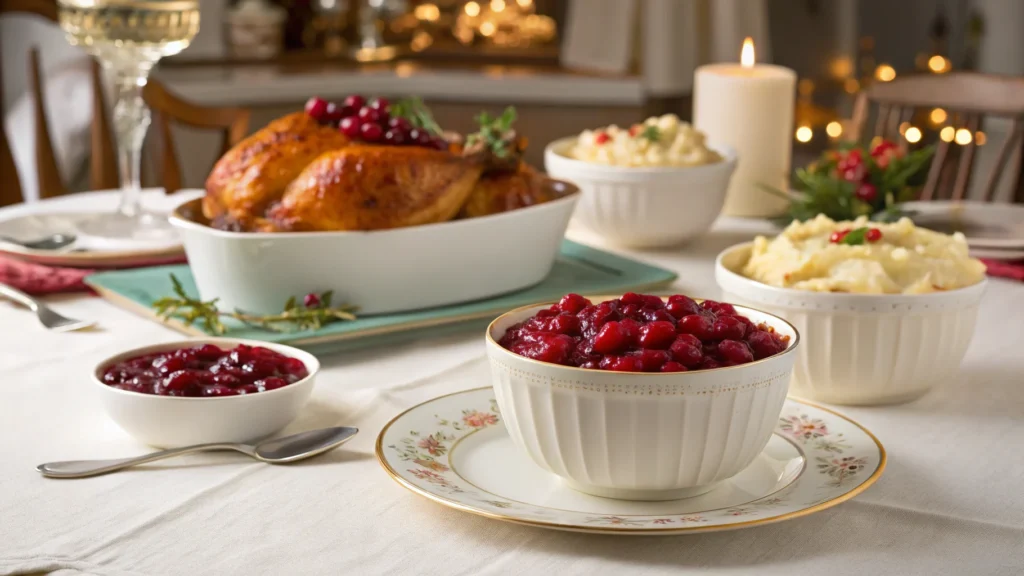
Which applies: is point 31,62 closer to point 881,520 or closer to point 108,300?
point 108,300

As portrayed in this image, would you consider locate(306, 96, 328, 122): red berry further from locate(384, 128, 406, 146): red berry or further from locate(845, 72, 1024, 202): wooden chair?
locate(845, 72, 1024, 202): wooden chair

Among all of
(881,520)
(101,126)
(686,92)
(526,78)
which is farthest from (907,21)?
(881,520)

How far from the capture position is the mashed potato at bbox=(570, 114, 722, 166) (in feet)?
5.72

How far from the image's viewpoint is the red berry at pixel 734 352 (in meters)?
0.87

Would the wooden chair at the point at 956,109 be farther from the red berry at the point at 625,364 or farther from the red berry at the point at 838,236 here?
the red berry at the point at 625,364

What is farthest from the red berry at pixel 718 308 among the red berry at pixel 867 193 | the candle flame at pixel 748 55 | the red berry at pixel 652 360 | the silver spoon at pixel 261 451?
the candle flame at pixel 748 55

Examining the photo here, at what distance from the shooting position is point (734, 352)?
87cm

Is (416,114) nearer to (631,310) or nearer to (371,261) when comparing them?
(371,261)

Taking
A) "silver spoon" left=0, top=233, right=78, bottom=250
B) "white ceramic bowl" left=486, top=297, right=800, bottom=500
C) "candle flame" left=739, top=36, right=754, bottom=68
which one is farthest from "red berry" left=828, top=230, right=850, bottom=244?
"silver spoon" left=0, top=233, right=78, bottom=250

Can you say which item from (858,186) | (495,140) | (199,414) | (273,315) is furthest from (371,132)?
(858,186)

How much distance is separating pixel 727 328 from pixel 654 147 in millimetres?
899

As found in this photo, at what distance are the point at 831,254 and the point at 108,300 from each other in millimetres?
944

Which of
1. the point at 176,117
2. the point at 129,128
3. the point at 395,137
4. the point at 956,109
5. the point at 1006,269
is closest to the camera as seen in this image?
the point at 395,137

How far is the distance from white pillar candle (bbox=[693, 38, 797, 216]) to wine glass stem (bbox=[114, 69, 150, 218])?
936mm
